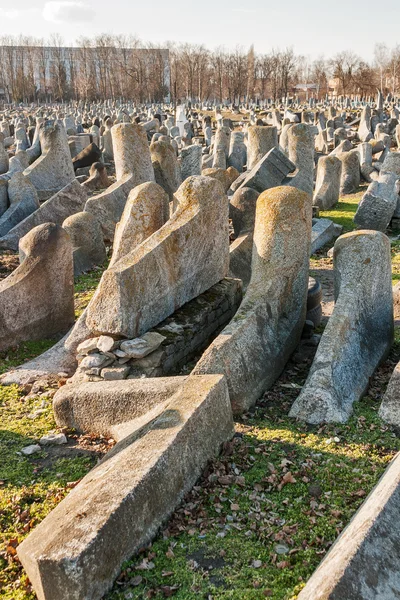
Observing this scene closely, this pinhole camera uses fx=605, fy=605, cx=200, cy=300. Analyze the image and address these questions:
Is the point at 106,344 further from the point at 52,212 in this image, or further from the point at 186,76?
the point at 186,76

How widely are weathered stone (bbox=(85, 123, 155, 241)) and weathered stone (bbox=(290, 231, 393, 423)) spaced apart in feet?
19.8

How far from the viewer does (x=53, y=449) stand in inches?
200

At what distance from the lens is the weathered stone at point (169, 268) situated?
18.6ft

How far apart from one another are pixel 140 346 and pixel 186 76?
59630 millimetres

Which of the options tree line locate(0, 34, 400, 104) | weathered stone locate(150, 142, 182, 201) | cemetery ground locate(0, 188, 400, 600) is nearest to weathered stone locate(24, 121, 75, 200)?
weathered stone locate(150, 142, 182, 201)

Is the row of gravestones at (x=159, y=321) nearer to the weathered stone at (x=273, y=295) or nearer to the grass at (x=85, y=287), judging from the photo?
the weathered stone at (x=273, y=295)

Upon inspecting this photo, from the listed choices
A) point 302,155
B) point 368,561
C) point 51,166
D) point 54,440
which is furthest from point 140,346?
point 51,166

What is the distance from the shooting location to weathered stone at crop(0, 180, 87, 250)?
11.3m

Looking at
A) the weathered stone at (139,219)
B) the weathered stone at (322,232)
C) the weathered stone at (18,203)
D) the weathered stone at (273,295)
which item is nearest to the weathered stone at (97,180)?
the weathered stone at (18,203)

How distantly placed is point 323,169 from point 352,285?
8.51 meters

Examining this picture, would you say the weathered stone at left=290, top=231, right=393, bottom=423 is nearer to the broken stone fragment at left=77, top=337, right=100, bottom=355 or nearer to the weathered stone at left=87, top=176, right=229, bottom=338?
the weathered stone at left=87, top=176, right=229, bottom=338

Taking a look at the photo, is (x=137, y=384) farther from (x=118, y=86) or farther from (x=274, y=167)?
(x=118, y=86)

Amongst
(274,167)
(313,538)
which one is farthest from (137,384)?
(274,167)

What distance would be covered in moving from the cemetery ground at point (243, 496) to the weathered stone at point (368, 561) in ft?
2.30
